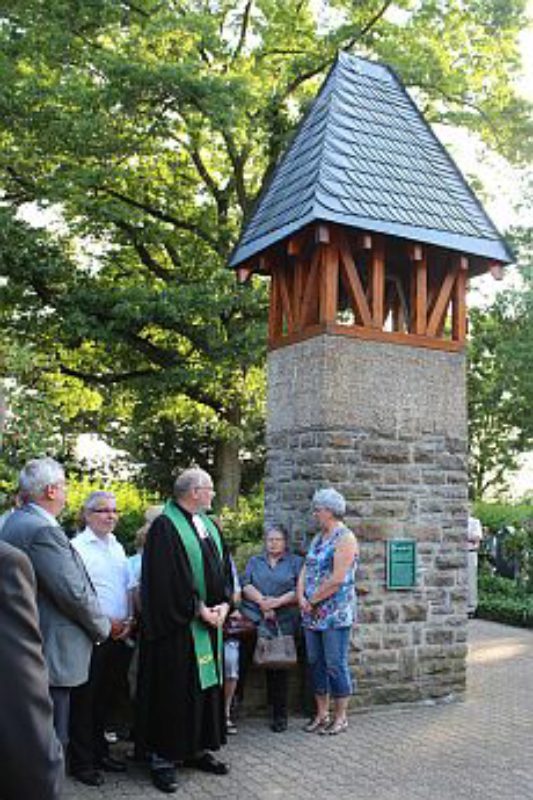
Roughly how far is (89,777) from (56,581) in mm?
1591

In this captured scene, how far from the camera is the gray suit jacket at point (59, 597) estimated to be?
4.77 meters

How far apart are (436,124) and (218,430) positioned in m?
7.66

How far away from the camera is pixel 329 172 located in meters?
7.93

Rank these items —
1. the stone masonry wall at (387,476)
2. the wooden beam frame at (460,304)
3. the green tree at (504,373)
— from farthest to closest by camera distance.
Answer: the green tree at (504,373)
the wooden beam frame at (460,304)
the stone masonry wall at (387,476)

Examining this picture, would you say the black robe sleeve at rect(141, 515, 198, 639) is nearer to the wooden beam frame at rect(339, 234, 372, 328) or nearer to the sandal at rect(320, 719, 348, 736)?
the sandal at rect(320, 719, 348, 736)

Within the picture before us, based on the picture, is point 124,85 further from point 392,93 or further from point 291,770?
point 291,770

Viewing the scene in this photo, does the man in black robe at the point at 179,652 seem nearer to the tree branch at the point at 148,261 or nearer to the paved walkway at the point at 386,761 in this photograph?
the paved walkway at the point at 386,761

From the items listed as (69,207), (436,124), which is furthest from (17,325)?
(436,124)

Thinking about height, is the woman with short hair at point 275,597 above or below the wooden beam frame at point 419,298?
below

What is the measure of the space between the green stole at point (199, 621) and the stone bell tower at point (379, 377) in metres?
1.84

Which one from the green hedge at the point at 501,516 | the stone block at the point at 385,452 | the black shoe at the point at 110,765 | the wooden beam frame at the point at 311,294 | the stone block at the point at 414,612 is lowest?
the black shoe at the point at 110,765

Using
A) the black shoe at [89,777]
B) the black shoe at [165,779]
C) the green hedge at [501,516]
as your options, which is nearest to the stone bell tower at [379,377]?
the black shoe at [165,779]

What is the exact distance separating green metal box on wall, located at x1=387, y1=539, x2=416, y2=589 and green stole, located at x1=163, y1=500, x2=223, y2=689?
7.15 ft

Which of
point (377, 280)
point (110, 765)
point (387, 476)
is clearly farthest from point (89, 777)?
point (377, 280)
